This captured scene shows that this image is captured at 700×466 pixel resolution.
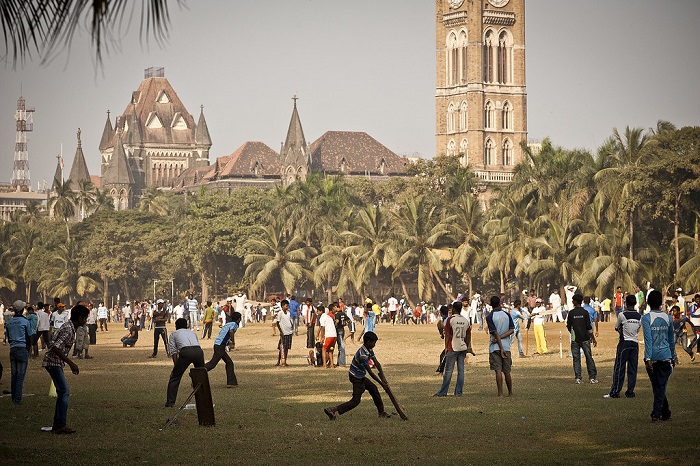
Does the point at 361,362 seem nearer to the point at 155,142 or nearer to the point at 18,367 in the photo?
the point at 18,367

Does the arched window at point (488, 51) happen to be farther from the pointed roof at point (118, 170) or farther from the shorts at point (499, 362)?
the shorts at point (499, 362)

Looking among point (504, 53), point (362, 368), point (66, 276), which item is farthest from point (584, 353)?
point (504, 53)

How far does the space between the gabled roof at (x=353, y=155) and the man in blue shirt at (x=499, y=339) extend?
427 ft

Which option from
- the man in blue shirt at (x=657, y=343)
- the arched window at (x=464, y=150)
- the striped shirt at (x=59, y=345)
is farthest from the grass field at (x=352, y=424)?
the arched window at (x=464, y=150)

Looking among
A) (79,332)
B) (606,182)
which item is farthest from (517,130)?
(79,332)

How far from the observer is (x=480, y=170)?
121125 millimetres

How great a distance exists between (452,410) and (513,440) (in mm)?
3579

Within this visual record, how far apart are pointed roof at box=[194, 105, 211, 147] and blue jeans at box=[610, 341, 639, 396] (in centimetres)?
17771

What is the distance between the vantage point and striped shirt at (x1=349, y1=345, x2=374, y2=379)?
16750 mm

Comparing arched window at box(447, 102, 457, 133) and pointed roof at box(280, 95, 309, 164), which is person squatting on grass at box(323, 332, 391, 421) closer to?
arched window at box(447, 102, 457, 133)

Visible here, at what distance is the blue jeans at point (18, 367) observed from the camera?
64.5ft

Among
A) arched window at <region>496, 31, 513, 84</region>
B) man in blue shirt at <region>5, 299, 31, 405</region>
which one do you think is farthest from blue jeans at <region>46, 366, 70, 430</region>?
arched window at <region>496, 31, 513, 84</region>

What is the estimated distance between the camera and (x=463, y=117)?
405 ft

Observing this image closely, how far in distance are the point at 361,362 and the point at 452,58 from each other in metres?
109
